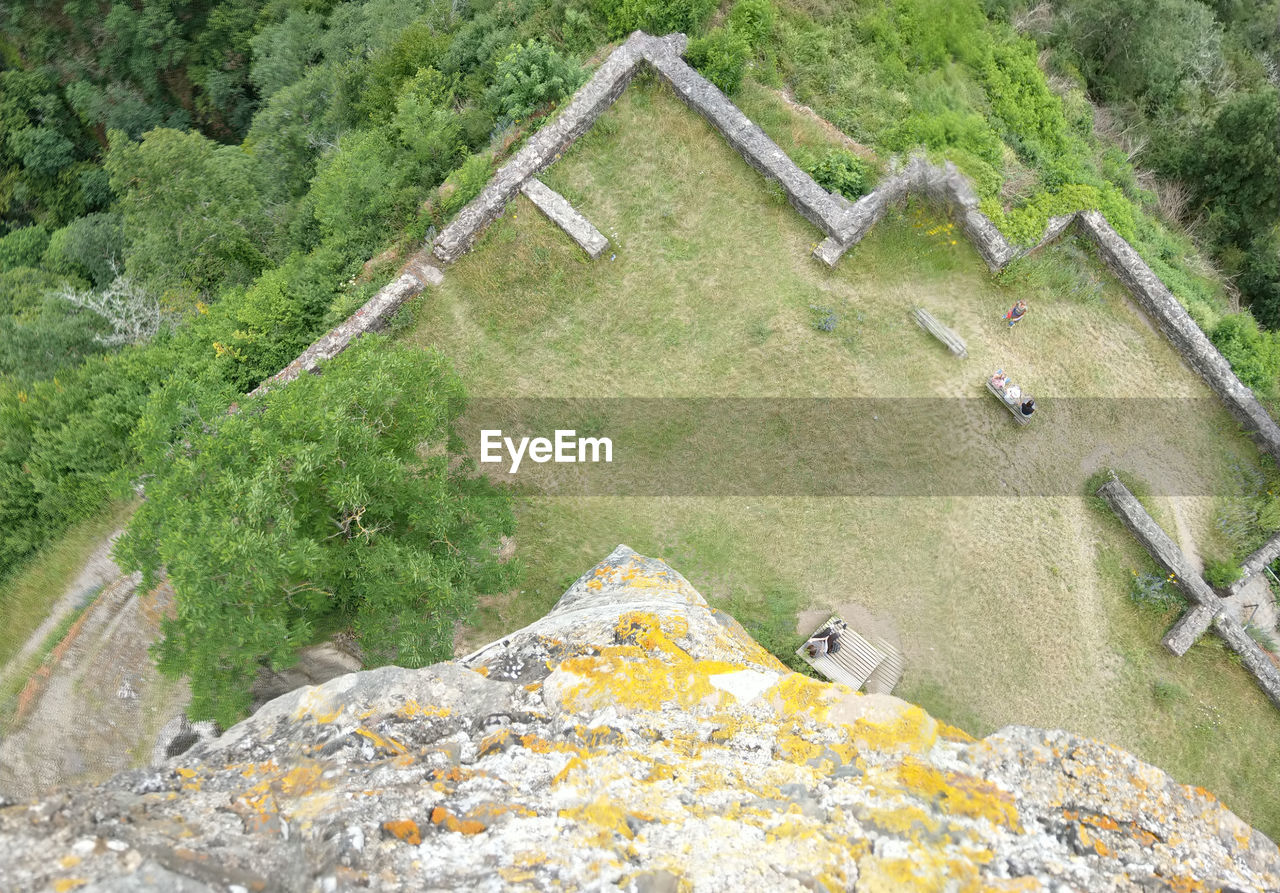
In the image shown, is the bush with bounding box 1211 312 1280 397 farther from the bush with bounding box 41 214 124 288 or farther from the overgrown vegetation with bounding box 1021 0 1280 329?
the bush with bounding box 41 214 124 288

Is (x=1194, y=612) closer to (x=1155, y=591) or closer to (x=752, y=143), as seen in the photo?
(x=1155, y=591)

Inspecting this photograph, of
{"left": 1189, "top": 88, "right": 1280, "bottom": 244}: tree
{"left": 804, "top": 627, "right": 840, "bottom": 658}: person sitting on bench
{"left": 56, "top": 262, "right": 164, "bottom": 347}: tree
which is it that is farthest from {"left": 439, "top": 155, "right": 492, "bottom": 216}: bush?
{"left": 1189, "top": 88, "right": 1280, "bottom": 244}: tree

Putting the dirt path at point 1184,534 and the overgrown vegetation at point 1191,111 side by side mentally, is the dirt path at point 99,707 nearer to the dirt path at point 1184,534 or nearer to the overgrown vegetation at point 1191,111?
the dirt path at point 1184,534

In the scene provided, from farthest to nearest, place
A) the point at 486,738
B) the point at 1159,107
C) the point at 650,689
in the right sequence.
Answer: the point at 1159,107, the point at 650,689, the point at 486,738

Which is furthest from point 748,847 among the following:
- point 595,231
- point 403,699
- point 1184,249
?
point 1184,249

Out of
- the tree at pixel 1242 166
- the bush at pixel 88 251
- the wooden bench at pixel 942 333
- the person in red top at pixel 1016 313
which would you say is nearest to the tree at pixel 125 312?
the bush at pixel 88 251

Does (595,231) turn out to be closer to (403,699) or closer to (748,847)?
(403,699)
